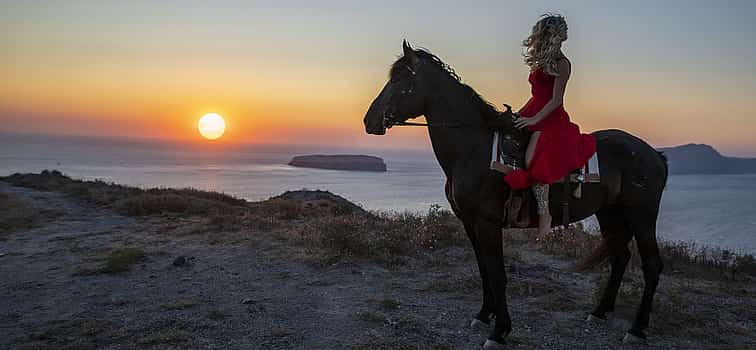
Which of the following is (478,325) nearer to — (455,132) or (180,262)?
(455,132)

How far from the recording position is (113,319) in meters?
4.98

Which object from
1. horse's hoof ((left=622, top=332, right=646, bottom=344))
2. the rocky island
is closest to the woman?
horse's hoof ((left=622, top=332, right=646, bottom=344))

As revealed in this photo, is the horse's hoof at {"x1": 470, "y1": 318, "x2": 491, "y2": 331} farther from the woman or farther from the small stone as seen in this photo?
the small stone

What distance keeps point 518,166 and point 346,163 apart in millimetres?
84438

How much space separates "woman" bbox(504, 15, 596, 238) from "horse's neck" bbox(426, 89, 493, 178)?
36 centimetres

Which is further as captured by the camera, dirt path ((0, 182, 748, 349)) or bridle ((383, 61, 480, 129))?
dirt path ((0, 182, 748, 349))

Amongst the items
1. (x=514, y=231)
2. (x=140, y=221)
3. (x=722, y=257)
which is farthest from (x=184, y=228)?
(x=722, y=257)

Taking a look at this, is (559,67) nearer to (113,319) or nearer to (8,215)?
(113,319)

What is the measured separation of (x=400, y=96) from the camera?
407cm

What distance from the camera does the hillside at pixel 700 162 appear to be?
141 ft

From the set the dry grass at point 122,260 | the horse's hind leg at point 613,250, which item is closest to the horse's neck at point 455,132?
the horse's hind leg at point 613,250

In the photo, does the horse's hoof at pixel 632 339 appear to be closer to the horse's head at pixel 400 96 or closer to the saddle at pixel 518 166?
the saddle at pixel 518 166

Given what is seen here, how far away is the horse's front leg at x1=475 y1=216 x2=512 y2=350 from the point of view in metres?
4.17

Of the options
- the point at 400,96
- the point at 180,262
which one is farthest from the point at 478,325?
the point at 180,262
